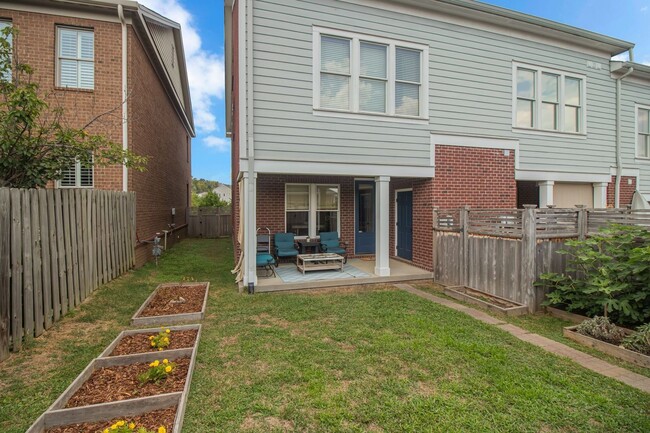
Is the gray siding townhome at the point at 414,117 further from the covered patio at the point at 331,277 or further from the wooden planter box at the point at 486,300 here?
the wooden planter box at the point at 486,300

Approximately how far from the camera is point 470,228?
681 centimetres

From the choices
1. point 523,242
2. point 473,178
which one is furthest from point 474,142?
point 523,242

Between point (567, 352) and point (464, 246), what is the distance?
3.07m

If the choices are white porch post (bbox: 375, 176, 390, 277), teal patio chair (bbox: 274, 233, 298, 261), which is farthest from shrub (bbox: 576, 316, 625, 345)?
teal patio chair (bbox: 274, 233, 298, 261)

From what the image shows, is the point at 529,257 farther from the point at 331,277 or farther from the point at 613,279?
the point at 331,277

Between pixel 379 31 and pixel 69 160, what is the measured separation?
6749mm

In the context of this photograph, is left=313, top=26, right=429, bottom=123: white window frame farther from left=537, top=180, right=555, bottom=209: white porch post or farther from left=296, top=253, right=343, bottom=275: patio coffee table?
left=537, top=180, right=555, bottom=209: white porch post

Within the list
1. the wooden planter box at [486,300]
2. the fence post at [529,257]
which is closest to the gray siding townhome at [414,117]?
the wooden planter box at [486,300]

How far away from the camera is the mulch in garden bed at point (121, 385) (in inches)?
113

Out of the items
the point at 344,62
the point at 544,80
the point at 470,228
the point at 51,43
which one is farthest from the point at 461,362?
the point at 51,43

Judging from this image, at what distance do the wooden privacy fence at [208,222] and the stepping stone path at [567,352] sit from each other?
658 inches

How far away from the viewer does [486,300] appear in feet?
20.0

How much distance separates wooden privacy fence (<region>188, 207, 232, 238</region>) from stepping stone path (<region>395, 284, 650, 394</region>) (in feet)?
54.8

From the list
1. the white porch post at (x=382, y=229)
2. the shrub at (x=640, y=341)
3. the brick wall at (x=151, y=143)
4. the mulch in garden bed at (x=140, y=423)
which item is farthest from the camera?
the brick wall at (x=151, y=143)
